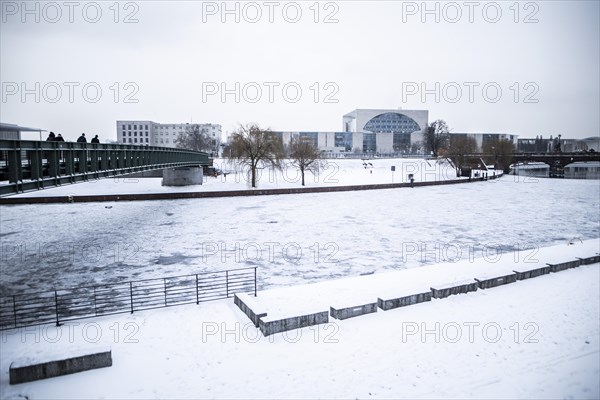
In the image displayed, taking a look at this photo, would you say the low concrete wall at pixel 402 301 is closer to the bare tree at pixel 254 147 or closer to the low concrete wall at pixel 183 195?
the low concrete wall at pixel 183 195

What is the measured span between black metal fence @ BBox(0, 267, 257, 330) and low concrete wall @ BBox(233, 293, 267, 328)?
2.54ft

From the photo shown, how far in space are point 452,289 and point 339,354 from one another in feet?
17.8

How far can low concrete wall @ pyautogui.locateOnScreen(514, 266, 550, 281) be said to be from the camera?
1520 cm

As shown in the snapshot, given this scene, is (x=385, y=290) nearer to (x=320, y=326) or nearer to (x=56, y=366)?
(x=320, y=326)

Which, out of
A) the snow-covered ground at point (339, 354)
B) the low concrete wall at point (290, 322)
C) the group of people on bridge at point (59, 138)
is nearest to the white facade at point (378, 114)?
the group of people on bridge at point (59, 138)

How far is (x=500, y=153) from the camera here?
85.8 m

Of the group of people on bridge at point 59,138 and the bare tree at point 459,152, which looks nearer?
the group of people on bridge at point 59,138

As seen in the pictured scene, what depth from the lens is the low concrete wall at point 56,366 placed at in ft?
27.7

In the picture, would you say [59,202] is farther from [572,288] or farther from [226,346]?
[572,288]

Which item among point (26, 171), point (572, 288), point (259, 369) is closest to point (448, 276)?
point (572, 288)

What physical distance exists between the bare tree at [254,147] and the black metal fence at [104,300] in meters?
32.5

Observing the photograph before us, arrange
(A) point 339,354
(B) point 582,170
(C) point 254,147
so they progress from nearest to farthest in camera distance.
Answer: (A) point 339,354 → (C) point 254,147 → (B) point 582,170

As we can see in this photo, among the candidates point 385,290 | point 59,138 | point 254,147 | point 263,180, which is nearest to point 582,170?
point 263,180

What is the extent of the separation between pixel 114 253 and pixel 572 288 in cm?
1887
